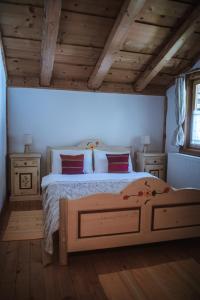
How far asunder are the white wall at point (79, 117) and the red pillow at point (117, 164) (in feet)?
2.16

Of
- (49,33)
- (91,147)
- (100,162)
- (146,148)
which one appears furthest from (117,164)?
(49,33)

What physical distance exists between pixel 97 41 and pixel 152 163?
224cm

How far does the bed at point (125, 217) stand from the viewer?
82.8 inches

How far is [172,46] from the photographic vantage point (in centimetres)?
330

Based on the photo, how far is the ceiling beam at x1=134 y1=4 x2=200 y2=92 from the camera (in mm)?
2950

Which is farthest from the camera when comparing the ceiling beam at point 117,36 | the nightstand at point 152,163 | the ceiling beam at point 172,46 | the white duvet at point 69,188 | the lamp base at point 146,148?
the lamp base at point 146,148

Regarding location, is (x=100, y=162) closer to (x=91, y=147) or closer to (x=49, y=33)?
(x=91, y=147)

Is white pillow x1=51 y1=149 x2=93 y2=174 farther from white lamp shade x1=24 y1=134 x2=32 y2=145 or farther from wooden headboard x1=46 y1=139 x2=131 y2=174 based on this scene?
white lamp shade x1=24 y1=134 x2=32 y2=145

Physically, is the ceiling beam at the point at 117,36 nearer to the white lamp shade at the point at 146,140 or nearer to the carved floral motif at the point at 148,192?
the white lamp shade at the point at 146,140

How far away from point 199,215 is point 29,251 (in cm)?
171

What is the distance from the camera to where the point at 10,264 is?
2135 mm

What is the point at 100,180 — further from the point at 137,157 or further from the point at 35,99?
the point at 35,99

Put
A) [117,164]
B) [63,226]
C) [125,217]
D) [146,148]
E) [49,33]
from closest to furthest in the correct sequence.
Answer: [63,226], [125,217], [49,33], [117,164], [146,148]

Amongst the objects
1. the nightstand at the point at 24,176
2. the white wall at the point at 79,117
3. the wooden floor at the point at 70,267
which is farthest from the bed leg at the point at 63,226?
the white wall at the point at 79,117
